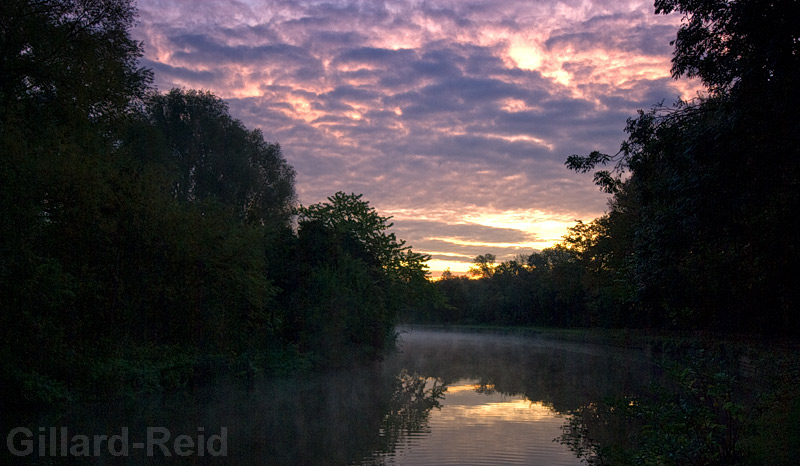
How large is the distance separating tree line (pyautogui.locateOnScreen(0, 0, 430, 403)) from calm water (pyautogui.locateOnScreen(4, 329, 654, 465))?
3.85 ft

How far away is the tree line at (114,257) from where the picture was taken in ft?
48.0

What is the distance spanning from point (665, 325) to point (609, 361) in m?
15.0

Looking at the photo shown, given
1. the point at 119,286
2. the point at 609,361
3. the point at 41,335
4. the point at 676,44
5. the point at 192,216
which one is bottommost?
the point at 609,361

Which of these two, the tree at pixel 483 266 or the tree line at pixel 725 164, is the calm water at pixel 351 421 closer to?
the tree line at pixel 725 164

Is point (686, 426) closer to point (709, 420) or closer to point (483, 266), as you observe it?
point (709, 420)

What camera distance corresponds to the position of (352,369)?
1177 inches

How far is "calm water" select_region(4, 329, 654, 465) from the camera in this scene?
12.1 metres

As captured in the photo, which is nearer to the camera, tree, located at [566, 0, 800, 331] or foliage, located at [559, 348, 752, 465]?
foliage, located at [559, 348, 752, 465]

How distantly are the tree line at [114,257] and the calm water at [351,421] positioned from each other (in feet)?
3.85

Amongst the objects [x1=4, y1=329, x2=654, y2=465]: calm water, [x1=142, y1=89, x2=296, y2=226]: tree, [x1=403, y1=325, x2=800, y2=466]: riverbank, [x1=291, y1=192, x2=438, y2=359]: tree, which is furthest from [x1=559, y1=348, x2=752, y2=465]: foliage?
[x1=142, y1=89, x2=296, y2=226]: tree

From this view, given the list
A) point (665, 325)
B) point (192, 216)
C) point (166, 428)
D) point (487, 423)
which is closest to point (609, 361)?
point (665, 325)

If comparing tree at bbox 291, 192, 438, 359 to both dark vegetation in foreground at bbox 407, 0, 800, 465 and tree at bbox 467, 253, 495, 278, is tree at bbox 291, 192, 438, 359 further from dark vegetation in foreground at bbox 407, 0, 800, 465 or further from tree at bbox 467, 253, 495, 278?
tree at bbox 467, 253, 495, 278

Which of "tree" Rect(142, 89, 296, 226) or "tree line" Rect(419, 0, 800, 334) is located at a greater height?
"tree" Rect(142, 89, 296, 226)

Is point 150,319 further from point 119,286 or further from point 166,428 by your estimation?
point 166,428
